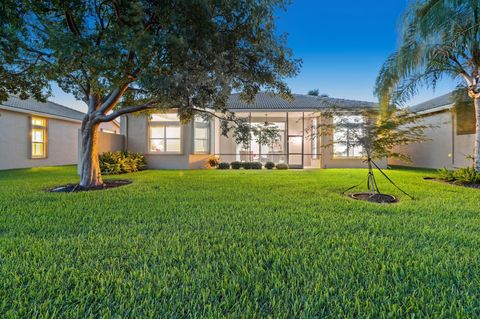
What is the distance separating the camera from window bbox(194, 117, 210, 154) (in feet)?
47.8

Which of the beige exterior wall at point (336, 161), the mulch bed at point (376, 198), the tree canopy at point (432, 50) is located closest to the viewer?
the mulch bed at point (376, 198)

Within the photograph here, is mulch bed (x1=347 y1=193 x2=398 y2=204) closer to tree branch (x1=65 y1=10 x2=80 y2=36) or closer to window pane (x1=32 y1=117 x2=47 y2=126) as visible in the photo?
tree branch (x1=65 y1=10 x2=80 y2=36)

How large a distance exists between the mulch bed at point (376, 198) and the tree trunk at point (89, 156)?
8136mm

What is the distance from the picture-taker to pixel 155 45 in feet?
17.4

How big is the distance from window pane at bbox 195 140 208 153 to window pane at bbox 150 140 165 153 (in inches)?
78.0

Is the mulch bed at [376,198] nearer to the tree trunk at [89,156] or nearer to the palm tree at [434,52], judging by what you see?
the palm tree at [434,52]

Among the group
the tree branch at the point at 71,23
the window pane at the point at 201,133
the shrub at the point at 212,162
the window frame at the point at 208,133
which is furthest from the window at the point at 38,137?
the tree branch at the point at 71,23

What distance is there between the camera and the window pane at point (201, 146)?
1465cm

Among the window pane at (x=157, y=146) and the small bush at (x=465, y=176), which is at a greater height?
the window pane at (x=157, y=146)

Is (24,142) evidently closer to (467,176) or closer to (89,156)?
(89,156)

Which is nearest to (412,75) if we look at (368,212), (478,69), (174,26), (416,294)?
(478,69)

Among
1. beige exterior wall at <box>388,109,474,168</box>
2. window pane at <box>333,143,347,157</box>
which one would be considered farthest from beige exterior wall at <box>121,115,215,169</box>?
beige exterior wall at <box>388,109,474,168</box>

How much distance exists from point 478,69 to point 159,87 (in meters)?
10.8

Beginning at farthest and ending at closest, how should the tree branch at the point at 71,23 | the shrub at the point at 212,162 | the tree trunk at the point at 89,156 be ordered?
the shrub at the point at 212,162 → the tree trunk at the point at 89,156 → the tree branch at the point at 71,23
